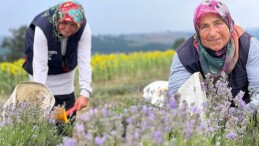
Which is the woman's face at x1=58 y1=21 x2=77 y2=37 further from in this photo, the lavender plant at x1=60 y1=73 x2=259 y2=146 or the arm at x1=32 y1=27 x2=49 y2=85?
the lavender plant at x1=60 y1=73 x2=259 y2=146

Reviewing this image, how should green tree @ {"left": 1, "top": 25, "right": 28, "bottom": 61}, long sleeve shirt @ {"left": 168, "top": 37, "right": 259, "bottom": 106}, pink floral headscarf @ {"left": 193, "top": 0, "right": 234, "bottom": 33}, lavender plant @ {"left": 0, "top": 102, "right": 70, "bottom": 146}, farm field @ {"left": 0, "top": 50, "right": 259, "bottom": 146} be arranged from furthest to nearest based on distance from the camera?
1. green tree @ {"left": 1, "top": 25, "right": 28, "bottom": 61}
2. long sleeve shirt @ {"left": 168, "top": 37, "right": 259, "bottom": 106}
3. pink floral headscarf @ {"left": 193, "top": 0, "right": 234, "bottom": 33}
4. lavender plant @ {"left": 0, "top": 102, "right": 70, "bottom": 146}
5. farm field @ {"left": 0, "top": 50, "right": 259, "bottom": 146}

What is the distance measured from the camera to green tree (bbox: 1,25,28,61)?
84.4 ft

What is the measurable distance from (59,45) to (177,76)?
126cm

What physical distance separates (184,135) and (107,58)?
1197 cm

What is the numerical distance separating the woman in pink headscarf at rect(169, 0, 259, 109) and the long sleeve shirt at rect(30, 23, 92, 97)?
1083mm

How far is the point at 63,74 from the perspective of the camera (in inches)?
200

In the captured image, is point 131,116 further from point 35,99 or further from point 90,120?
point 35,99

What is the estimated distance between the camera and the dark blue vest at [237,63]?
12.3 ft

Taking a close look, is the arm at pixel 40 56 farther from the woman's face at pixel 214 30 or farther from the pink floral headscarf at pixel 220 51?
the woman's face at pixel 214 30

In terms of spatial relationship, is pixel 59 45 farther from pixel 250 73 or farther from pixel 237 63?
pixel 250 73

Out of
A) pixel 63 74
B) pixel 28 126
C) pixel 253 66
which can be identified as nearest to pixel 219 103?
pixel 253 66

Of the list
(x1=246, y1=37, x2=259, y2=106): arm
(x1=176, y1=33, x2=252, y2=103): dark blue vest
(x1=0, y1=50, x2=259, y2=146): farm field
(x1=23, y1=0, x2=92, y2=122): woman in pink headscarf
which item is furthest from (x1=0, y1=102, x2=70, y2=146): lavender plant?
(x1=246, y1=37, x2=259, y2=106): arm

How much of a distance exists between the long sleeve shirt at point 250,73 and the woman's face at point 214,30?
0.25m

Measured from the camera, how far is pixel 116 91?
10.6 metres
